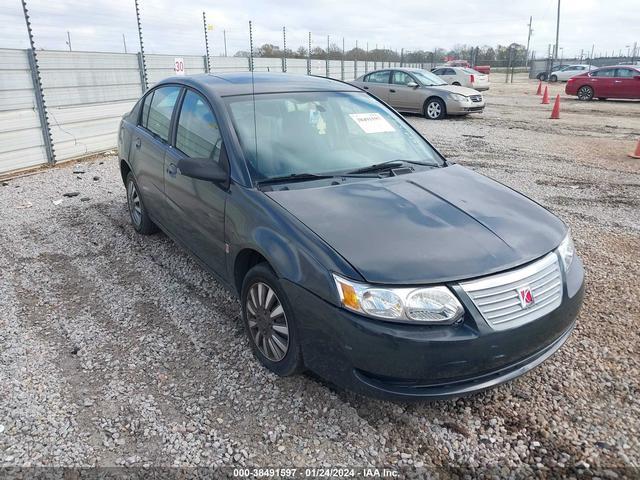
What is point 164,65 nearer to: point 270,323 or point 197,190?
point 197,190

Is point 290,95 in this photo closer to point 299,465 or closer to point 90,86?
point 299,465

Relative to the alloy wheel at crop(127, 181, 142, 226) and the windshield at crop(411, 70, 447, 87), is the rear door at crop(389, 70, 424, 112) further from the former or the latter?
the alloy wheel at crop(127, 181, 142, 226)

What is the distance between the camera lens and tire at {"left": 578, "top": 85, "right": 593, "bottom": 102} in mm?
21484

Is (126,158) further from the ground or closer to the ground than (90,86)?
closer to the ground

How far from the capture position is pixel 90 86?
9.85 meters

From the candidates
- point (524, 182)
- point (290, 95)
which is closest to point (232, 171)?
point (290, 95)

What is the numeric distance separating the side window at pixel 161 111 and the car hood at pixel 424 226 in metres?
1.84

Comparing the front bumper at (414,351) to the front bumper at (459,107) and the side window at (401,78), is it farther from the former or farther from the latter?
the side window at (401,78)

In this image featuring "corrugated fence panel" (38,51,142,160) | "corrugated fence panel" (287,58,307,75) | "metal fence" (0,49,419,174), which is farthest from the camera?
"corrugated fence panel" (287,58,307,75)

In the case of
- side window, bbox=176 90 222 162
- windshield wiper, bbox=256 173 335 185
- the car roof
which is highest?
the car roof

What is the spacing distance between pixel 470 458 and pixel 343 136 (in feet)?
7.43

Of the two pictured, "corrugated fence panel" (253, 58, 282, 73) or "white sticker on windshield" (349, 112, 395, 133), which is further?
"corrugated fence panel" (253, 58, 282, 73)

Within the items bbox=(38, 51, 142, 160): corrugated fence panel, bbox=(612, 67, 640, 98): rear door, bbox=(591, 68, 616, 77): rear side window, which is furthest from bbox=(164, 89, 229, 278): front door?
bbox=(591, 68, 616, 77): rear side window

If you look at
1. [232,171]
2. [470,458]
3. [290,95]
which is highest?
[290,95]
